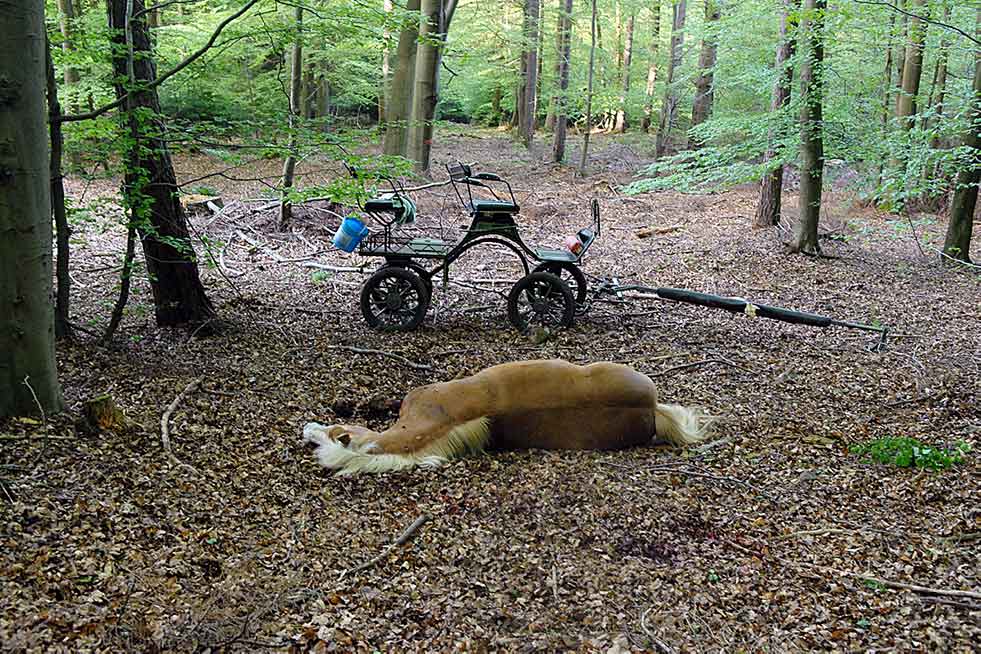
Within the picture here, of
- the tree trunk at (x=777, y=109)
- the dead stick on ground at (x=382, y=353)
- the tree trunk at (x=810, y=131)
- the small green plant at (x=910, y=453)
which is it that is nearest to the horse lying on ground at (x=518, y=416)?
the small green plant at (x=910, y=453)

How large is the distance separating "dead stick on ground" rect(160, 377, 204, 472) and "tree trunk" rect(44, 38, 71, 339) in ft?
3.87

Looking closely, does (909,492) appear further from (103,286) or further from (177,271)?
(103,286)

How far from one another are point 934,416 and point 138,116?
5869 mm

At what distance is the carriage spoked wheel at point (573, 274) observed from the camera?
23.8 ft

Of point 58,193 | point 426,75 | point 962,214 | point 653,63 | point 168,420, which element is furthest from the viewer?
point 653,63

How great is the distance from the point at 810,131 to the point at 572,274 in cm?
513

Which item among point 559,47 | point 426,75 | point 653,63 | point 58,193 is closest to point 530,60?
point 559,47

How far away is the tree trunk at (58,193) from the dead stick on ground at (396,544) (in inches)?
120

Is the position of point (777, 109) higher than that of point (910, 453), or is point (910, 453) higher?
point (777, 109)

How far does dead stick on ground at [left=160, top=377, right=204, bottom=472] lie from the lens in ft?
12.8

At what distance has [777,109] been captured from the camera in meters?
11.2

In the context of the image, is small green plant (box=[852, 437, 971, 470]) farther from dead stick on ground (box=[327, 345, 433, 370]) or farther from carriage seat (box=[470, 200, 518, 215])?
carriage seat (box=[470, 200, 518, 215])

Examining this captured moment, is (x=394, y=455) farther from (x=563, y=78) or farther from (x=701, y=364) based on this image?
(x=563, y=78)

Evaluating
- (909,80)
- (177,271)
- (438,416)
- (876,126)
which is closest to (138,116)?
(177,271)
